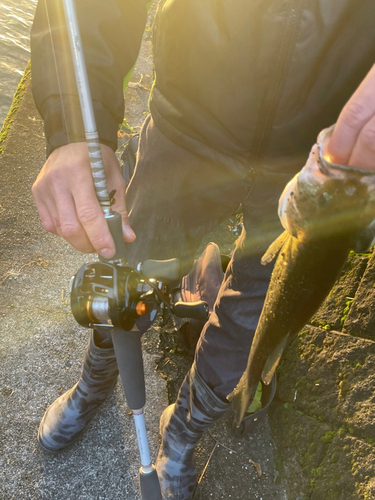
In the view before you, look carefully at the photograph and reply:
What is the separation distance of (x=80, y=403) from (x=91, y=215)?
1.47 metres

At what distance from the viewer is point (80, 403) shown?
7.34 feet

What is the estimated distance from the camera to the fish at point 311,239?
104 cm

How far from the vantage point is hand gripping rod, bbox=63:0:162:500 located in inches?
47.6

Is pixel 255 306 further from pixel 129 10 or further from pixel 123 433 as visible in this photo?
pixel 129 10

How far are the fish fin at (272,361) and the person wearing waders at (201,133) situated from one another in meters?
0.40

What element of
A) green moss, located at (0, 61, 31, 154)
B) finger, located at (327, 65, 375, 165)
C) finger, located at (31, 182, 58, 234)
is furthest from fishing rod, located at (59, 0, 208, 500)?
green moss, located at (0, 61, 31, 154)

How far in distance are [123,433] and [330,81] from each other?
7.48ft

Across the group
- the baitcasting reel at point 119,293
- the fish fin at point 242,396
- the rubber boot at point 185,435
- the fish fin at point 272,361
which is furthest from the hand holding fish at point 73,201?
the rubber boot at point 185,435

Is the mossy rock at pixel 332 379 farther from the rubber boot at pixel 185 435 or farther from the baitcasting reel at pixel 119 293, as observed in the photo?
the baitcasting reel at pixel 119 293

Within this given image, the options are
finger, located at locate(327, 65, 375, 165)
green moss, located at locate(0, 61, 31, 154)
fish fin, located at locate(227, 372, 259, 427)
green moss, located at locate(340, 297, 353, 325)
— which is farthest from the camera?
green moss, located at locate(0, 61, 31, 154)

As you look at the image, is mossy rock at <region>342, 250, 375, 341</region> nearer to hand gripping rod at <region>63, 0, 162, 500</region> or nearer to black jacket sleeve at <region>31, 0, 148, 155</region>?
hand gripping rod at <region>63, 0, 162, 500</region>

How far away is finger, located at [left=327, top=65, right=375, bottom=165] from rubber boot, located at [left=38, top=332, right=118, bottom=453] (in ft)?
5.58

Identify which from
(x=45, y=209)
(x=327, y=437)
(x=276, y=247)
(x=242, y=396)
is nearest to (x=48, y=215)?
(x=45, y=209)

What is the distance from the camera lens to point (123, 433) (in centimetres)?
234
